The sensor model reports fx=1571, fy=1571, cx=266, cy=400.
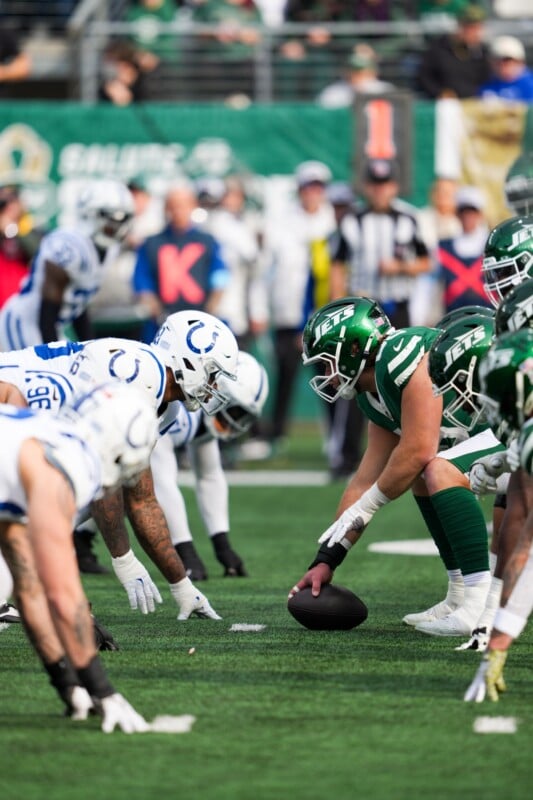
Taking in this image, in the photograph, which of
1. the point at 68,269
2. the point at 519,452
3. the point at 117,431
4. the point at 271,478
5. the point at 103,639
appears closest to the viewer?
the point at 117,431

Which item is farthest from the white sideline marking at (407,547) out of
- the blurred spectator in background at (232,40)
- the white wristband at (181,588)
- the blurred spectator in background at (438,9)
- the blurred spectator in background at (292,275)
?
the blurred spectator in background at (438,9)

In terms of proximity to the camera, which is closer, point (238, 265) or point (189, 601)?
point (189, 601)

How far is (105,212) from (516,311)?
4.28m

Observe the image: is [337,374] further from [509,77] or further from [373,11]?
[373,11]

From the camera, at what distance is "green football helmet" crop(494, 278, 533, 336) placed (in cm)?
510

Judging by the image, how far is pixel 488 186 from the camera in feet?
52.3

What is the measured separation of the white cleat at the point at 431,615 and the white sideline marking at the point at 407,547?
7.25 ft

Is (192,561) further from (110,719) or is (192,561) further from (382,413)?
(110,719)

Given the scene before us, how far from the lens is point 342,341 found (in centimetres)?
604

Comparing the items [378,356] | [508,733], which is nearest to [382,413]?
[378,356]

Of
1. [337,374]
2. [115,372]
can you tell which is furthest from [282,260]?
[115,372]

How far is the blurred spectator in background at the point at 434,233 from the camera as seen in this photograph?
13.3 m

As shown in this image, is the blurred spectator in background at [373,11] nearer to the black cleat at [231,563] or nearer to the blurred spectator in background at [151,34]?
the blurred spectator in background at [151,34]

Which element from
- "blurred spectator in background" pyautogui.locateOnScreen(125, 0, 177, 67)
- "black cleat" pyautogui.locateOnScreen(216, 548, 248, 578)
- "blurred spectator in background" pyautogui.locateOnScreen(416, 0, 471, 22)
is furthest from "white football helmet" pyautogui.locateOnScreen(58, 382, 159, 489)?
"blurred spectator in background" pyautogui.locateOnScreen(416, 0, 471, 22)
